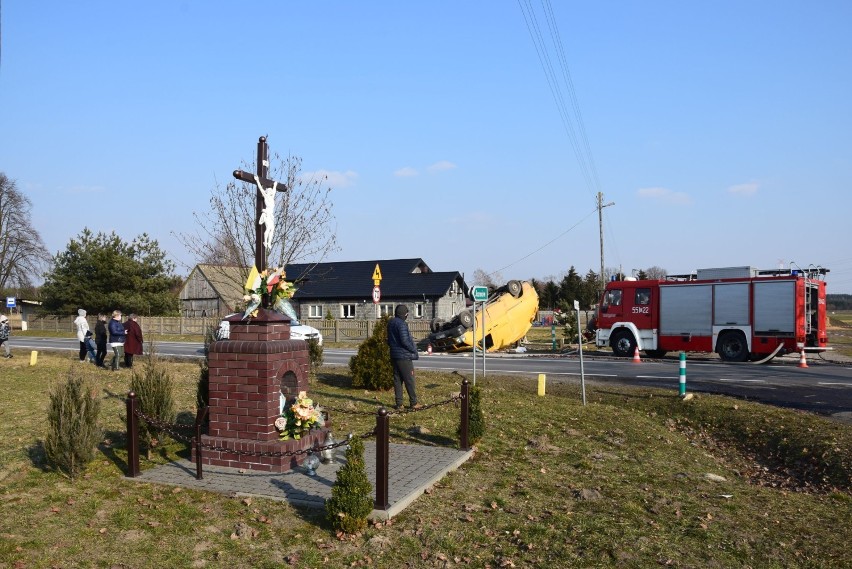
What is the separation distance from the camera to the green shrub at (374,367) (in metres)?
14.3

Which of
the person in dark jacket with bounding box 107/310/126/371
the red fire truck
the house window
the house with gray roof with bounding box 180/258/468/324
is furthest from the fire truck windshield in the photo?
the house window

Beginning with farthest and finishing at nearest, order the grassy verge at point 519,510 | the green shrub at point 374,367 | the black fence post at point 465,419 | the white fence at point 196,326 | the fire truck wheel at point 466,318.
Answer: the white fence at point 196,326 → the fire truck wheel at point 466,318 → the green shrub at point 374,367 → the black fence post at point 465,419 → the grassy verge at point 519,510

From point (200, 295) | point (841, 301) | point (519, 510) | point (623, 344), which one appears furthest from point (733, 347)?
point (841, 301)

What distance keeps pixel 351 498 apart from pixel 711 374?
15359 mm

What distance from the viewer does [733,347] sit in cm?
2275

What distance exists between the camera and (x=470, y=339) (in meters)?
26.2

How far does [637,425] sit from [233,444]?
7012 mm

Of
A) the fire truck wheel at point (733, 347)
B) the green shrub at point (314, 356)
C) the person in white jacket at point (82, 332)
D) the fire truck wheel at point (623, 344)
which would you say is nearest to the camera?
the green shrub at point (314, 356)

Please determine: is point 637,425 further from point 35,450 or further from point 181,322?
point 181,322

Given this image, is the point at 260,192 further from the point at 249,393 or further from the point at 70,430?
the point at 70,430

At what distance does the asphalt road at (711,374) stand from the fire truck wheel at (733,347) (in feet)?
1.39

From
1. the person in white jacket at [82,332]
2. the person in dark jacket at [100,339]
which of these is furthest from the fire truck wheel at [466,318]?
the person in white jacket at [82,332]

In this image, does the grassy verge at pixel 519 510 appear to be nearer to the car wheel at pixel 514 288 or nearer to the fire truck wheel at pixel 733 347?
the fire truck wheel at pixel 733 347

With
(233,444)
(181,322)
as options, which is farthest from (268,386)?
(181,322)
